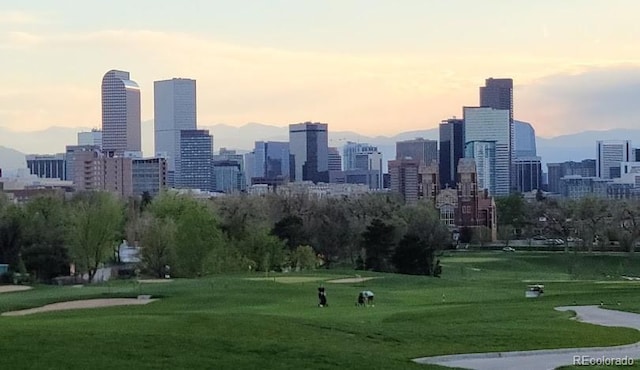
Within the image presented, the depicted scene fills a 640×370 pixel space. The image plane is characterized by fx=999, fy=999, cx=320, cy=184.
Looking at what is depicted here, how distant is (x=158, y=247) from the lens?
75.6 metres

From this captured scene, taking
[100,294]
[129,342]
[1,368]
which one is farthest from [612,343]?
[100,294]

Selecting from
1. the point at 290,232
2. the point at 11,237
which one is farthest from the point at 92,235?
the point at 290,232

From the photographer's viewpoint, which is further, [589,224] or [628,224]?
[589,224]

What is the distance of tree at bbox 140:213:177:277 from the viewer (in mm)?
74963

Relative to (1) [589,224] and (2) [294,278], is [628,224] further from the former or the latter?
(2) [294,278]

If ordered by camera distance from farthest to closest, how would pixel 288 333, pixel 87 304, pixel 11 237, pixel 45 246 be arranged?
pixel 11 237 → pixel 45 246 → pixel 87 304 → pixel 288 333

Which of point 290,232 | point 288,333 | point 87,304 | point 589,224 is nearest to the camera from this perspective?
point 288,333

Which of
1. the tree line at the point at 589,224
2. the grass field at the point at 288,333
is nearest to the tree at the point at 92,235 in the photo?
the grass field at the point at 288,333

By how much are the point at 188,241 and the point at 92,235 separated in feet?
31.4

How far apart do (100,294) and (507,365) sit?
1162 inches

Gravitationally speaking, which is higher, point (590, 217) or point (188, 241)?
point (590, 217)

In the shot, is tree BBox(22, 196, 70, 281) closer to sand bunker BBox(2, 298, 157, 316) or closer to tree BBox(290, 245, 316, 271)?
tree BBox(290, 245, 316, 271)

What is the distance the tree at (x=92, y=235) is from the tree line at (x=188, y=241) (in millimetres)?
77

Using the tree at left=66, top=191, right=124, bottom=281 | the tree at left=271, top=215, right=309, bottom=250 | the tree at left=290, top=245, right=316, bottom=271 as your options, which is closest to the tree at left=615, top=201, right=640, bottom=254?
the tree at left=271, top=215, right=309, bottom=250
